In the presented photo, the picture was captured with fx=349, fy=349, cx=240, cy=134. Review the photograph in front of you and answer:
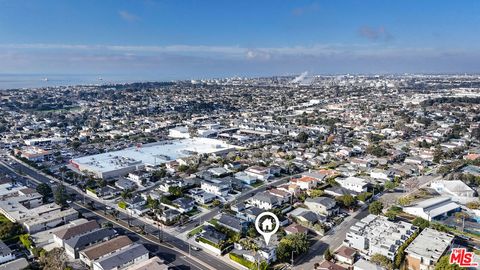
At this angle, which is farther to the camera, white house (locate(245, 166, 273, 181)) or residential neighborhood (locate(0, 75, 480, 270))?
white house (locate(245, 166, 273, 181))

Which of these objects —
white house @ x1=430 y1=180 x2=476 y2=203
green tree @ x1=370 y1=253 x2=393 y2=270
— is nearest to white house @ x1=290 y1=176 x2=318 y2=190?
white house @ x1=430 y1=180 x2=476 y2=203

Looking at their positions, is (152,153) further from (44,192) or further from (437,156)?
(437,156)

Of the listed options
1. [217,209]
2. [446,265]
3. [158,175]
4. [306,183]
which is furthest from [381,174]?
[158,175]

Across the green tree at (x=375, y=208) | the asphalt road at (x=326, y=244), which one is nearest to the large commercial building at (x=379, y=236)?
the asphalt road at (x=326, y=244)

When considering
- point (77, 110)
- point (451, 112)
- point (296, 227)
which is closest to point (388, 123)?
point (451, 112)

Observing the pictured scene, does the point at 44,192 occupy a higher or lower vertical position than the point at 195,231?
higher

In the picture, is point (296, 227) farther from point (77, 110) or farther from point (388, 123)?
point (77, 110)

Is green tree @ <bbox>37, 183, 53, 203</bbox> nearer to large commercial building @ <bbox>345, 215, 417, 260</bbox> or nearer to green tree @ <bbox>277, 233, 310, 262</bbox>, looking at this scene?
green tree @ <bbox>277, 233, 310, 262</bbox>
